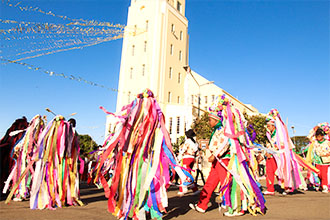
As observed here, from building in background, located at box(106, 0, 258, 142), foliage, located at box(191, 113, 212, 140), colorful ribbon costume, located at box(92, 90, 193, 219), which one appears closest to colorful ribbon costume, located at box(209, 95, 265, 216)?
colorful ribbon costume, located at box(92, 90, 193, 219)

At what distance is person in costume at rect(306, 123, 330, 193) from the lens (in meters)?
Answer: 7.70

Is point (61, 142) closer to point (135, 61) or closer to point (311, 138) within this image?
point (311, 138)

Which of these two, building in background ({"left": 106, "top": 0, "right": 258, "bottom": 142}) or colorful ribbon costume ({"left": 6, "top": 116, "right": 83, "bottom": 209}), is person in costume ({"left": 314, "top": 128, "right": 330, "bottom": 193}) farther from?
building in background ({"left": 106, "top": 0, "right": 258, "bottom": 142})

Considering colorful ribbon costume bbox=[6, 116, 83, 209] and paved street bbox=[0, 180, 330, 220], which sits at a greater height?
colorful ribbon costume bbox=[6, 116, 83, 209]

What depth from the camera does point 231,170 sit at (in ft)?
14.7

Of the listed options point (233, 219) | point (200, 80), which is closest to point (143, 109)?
point (233, 219)

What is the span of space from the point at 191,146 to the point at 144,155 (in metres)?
3.16

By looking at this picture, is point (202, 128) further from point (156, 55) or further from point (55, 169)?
point (55, 169)

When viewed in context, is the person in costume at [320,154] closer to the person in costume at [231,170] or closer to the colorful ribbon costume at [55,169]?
the person in costume at [231,170]

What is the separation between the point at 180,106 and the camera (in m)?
33.0

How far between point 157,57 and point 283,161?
29734 mm

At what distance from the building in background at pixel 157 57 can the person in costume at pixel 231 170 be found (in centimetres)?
2749

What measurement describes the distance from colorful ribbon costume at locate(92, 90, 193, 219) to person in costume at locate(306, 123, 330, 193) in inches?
227

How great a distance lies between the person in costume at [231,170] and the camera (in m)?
4.42
